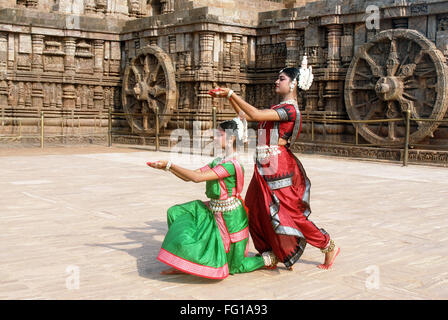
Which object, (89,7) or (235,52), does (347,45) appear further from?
(89,7)

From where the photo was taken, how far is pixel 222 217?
4230mm

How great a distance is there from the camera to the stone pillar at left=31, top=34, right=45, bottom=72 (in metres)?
17.2

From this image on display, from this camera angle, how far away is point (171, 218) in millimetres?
4219

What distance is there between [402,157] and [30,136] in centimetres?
1004

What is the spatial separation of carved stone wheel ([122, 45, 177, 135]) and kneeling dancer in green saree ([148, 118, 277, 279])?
11.8m

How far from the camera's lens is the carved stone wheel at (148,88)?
15.9m

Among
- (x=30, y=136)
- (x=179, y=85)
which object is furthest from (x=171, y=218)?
(x=30, y=136)

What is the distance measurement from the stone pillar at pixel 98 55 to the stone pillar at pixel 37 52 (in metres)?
1.57

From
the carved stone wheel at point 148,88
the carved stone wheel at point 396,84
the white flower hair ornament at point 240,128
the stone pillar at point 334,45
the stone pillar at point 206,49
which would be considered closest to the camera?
the white flower hair ornament at point 240,128

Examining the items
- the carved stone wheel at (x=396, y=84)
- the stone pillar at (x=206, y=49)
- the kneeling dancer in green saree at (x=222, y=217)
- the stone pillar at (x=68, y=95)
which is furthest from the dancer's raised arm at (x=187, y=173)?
the stone pillar at (x=68, y=95)

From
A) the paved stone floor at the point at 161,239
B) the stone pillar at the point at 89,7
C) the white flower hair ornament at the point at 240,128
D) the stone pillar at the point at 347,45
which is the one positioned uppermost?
the stone pillar at the point at 89,7

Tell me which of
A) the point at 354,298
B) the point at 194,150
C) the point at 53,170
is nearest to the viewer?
the point at 354,298

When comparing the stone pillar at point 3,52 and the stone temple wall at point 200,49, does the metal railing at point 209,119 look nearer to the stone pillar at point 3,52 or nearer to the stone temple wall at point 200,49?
the stone temple wall at point 200,49

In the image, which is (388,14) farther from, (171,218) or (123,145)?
(171,218)
